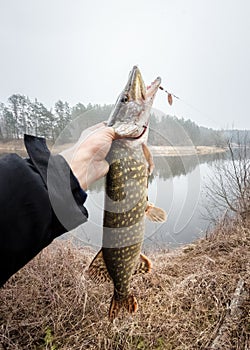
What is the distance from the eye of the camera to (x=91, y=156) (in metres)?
1.45

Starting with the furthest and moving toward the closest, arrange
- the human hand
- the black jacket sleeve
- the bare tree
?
the bare tree, the human hand, the black jacket sleeve

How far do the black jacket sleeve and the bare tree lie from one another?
7.57m

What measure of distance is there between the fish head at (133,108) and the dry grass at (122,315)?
248cm

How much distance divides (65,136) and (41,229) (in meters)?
0.86

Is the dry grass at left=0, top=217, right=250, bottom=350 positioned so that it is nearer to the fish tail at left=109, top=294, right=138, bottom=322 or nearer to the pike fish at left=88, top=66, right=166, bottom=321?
the fish tail at left=109, top=294, right=138, bottom=322

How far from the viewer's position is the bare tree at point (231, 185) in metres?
8.35

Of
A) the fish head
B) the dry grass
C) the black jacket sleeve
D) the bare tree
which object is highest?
the fish head

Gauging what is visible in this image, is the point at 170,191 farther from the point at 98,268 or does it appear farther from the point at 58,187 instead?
the point at 58,187

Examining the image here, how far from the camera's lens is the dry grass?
3000 mm

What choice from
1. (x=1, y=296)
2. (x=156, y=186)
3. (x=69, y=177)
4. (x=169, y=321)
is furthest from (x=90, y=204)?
(x=1, y=296)

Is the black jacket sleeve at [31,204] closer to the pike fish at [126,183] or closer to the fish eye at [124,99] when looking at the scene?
the pike fish at [126,183]

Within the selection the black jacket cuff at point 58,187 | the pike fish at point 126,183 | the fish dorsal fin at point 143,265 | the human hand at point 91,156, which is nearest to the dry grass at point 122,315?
the fish dorsal fin at point 143,265

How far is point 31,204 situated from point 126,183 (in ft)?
2.34

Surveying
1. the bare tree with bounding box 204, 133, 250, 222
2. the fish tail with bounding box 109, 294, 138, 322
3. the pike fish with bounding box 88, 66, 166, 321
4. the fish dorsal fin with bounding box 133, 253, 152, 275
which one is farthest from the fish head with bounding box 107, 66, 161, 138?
the bare tree with bounding box 204, 133, 250, 222
